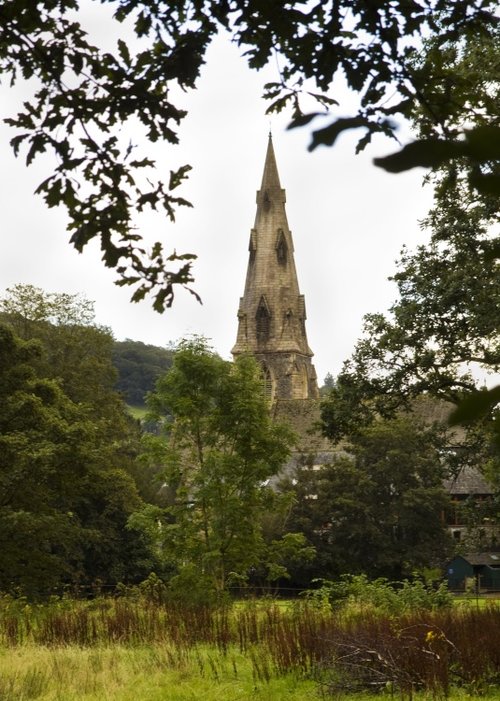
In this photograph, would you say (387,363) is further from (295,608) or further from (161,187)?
(161,187)

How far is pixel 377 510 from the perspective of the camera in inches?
1778

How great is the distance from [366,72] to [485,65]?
1788cm

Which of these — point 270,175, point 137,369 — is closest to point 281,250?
point 270,175

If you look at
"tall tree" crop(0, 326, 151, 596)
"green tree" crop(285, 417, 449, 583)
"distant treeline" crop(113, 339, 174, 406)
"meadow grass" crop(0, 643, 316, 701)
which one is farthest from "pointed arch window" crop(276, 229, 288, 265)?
"meadow grass" crop(0, 643, 316, 701)

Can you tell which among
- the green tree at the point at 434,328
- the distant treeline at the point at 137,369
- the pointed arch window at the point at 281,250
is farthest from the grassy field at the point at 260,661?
the distant treeline at the point at 137,369

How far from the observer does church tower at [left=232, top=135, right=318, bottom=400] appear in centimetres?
8950

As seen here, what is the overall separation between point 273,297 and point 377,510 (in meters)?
47.2

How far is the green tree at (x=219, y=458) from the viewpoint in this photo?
84.9ft

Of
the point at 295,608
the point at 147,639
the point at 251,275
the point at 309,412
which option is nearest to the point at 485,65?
the point at 295,608

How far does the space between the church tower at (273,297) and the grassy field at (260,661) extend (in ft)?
242

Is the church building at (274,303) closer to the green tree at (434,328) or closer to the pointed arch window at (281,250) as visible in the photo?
the pointed arch window at (281,250)

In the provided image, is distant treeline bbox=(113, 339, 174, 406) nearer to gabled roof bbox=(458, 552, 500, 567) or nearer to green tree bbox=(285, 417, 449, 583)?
gabled roof bbox=(458, 552, 500, 567)

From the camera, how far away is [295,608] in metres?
17.3

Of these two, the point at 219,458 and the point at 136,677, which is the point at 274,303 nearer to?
the point at 219,458
